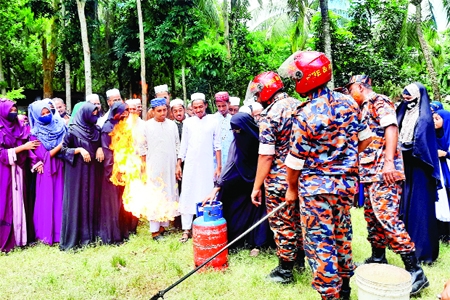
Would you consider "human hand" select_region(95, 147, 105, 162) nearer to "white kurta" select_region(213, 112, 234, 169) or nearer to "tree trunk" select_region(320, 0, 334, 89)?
"white kurta" select_region(213, 112, 234, 169)

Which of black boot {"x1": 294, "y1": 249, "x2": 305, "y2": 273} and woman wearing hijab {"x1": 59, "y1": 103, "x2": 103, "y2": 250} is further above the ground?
woman wearing hijab {"x1": 59, "y1": 103, "x2": 103, "y2": 250}

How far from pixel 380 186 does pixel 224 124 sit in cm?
259

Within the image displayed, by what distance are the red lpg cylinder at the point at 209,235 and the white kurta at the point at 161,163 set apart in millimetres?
1405

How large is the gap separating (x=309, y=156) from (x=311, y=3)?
635 inches

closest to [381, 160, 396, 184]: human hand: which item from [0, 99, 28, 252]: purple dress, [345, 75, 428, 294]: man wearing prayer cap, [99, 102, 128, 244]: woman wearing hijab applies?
[345, 75, 428, 294]: man wearing prayer cap

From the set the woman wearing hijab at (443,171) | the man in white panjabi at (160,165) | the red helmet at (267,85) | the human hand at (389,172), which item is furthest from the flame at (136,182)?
the woman wearing hijab at (443,171)

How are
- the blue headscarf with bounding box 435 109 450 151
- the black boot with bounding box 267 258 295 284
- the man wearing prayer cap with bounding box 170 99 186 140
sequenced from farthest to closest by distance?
1. the man wearing prayer cap with bounding box 170 99 186 140
2. the blue headscarf with bounding box 435 109 450 151
3. the black boot with bounding box 267 258 295 284

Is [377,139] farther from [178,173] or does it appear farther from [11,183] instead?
[11,183]

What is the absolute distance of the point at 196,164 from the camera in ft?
16.8

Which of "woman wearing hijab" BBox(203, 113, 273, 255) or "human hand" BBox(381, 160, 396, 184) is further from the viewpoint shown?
"woman wearing hijab" BBox(203, 113, 273, 255)

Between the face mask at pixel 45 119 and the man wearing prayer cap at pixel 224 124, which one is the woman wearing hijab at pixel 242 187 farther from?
the face mask at pixel 45 119

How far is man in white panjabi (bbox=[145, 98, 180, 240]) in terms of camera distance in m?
5.19

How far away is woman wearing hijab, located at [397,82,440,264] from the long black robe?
163cm

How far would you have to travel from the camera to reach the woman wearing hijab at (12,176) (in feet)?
15.6
